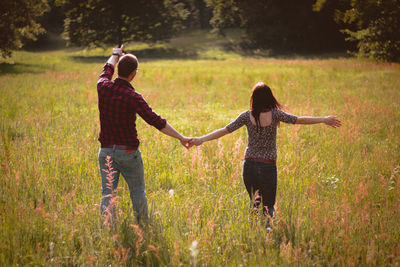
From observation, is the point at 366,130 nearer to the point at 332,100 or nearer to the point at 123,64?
the point at 332,100

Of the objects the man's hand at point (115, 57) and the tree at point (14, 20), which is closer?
the man's hand at point (115, 57)

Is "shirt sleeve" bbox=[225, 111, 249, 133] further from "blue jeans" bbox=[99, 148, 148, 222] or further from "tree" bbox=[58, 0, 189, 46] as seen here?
"tree" bbox=[58, 0, 189, 46]

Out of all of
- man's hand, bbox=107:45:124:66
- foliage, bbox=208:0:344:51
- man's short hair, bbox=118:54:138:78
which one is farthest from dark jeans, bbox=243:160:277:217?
foliage, bbox=208:0:344:51

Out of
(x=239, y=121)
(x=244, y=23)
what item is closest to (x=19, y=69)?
(x=239, y=121)

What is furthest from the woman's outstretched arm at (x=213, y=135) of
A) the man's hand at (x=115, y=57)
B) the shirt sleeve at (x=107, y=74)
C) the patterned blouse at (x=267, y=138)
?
the man's hand at (x=115, y=57)

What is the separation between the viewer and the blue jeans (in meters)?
3.23

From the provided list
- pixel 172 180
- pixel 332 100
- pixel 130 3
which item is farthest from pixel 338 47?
pixel 172 180

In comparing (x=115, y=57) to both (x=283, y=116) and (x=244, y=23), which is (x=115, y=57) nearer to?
(x=283, y=116)

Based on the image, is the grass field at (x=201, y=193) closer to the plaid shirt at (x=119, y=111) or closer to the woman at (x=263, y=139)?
the woman at (x=263, y=139)

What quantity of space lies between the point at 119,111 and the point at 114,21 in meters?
46.5

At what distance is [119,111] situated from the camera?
10.6 ft

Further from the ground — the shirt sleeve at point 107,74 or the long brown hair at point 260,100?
the shirt sleeve at point 107,74

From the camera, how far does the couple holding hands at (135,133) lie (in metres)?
3.24

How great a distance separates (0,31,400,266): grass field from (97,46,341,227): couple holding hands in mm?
309
